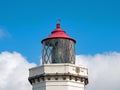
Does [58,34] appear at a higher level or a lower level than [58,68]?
higher

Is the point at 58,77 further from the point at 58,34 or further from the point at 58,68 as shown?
the point at 58,34

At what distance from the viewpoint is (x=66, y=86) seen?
2662 cm

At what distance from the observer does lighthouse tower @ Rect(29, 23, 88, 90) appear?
2666cm

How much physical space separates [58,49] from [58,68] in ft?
4.24

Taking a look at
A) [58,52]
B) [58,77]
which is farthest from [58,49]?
[58,77]

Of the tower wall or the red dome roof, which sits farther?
the red dome roof

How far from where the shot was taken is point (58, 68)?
26.8 meters

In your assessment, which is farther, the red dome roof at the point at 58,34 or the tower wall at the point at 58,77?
the red dome roof at the point at 58,34

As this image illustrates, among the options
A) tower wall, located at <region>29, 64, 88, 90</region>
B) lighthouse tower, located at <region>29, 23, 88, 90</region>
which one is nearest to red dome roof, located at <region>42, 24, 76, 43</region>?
lighthouse tower, located at <region>29, 23, 88, 90</region>

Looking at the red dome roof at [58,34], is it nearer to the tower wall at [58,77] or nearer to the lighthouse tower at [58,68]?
the lighthouse tower at [58,68]

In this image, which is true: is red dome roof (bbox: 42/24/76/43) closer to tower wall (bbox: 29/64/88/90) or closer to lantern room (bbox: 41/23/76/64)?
lantern room (bbox: 41/23/76/64)

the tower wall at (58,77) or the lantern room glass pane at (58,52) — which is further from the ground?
the lantern room glass pane at (58,52)

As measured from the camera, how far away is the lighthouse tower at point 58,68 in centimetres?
2666

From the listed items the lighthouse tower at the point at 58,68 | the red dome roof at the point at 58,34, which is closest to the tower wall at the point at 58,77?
the lighthouse tower at the point at 58,68
